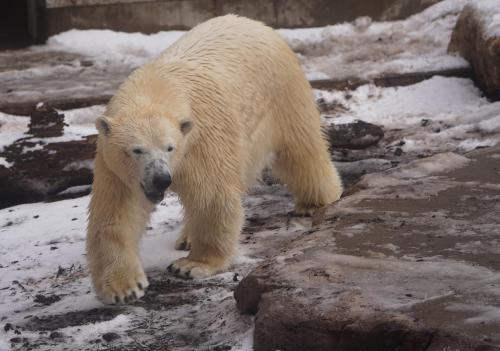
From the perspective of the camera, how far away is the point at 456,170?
454 centimetres

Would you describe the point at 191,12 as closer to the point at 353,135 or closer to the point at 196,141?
the point at 353,135

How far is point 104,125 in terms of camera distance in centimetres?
388

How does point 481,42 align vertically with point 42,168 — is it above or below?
above

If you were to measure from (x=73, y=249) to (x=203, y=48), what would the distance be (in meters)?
1.23

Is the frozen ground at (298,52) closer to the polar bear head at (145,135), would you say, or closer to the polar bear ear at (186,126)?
the polar bear head at (145,135)

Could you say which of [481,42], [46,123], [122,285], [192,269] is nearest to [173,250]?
[192,269]

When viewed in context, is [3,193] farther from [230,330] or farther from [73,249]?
[230,330]

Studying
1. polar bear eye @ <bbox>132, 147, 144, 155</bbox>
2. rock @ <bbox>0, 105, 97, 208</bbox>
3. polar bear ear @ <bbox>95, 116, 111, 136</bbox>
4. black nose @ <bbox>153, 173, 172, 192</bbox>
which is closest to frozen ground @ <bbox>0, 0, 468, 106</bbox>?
rock @ <bbox>0, 105, 97, 208</bbox>

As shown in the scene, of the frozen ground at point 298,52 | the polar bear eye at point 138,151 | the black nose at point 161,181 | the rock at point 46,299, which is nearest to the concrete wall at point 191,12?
the frozen ground at point 298,52

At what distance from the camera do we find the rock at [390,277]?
9.41 ft

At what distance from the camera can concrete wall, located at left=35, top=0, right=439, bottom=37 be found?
8414mm

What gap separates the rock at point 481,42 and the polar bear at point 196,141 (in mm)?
2276

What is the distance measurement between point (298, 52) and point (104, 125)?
14.8 ft

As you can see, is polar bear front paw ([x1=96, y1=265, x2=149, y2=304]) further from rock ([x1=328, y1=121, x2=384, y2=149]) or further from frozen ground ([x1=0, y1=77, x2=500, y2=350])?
rock ([x1=328, y1=121, x2=384, y2=149])
